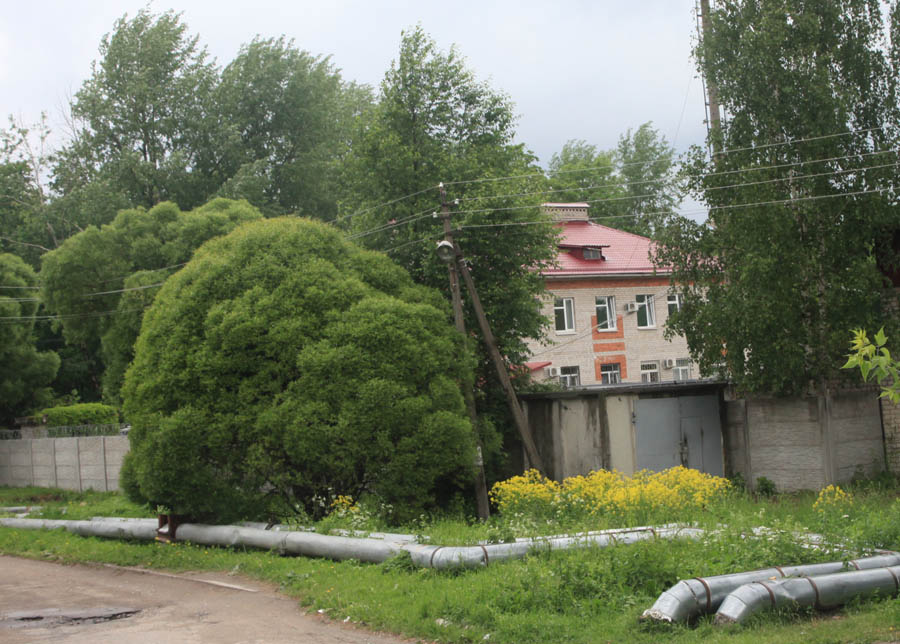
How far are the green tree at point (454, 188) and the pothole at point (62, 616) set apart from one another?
41.0 ft

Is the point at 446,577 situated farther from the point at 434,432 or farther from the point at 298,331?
the point at 298,331

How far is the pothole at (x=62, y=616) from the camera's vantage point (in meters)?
9.17

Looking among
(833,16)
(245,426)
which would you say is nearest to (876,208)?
(833,16)

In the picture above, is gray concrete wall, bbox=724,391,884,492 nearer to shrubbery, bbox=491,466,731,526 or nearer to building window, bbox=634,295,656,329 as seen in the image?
shrubbery, bbox=491,466,731,526

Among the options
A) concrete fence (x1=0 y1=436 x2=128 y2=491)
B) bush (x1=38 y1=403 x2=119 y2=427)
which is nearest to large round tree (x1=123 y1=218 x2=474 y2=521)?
concrete fence (x1=0 y1=436 x2=128 y2=491)

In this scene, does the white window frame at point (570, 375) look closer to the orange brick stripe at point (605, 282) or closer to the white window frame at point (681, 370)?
the orange brick stripe at point (605, 282)

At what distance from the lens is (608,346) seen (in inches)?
1519

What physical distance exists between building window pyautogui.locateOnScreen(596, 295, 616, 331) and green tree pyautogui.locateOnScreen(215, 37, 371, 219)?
14.3 metres

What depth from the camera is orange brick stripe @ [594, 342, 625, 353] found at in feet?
126

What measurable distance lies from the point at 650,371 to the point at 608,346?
2.44m

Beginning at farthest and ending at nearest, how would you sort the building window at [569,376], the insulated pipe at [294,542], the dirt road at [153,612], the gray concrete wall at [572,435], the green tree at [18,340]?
the building window at [569,376] < the green tree at [18,340] < the gray concrete wall at [572,435] < the insulated pipe at [294,542] < the dirt road at [153,612]

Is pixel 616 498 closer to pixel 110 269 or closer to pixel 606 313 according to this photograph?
pixel 110 269

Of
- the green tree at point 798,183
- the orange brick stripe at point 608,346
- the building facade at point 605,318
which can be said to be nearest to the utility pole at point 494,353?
the green tree at point 798,183

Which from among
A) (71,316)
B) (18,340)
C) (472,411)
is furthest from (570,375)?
(18,340)
